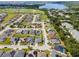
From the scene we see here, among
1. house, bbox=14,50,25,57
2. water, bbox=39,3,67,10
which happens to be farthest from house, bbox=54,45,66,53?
water, bbox=39,3,67,10

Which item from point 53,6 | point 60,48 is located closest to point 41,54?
point 60,48

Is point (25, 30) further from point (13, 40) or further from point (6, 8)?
point (6, 8)

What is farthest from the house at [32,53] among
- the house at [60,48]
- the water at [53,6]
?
the water at [53,6]

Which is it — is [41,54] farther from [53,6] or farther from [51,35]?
[53,6]

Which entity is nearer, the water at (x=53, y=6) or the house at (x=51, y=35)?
the house at (x=51, y=35)

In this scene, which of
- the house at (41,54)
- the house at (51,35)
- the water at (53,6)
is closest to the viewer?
the house at (41,54)

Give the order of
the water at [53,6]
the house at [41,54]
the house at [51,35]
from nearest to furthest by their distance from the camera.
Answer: the house at [41,54], the house at [51,35], the water at [53,6]

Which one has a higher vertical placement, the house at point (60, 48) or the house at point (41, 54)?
the house at point (60, 48)

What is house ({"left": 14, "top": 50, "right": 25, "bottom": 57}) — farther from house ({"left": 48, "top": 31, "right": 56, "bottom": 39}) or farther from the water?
the water

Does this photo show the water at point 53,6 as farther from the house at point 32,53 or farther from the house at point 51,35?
the house at point 32,53

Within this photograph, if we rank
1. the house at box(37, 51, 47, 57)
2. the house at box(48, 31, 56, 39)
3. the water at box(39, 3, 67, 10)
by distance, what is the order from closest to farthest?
1. the house at box(37, 51, 47, 57)
2. the house at box(48, 31, 56, 39)
3. the water at box(39, 3, 67, 10)

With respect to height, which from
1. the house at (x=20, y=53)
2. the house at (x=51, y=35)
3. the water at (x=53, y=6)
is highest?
the water at (x=53, y=6)

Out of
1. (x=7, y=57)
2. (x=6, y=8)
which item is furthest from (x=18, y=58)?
(x=6, y=8)
